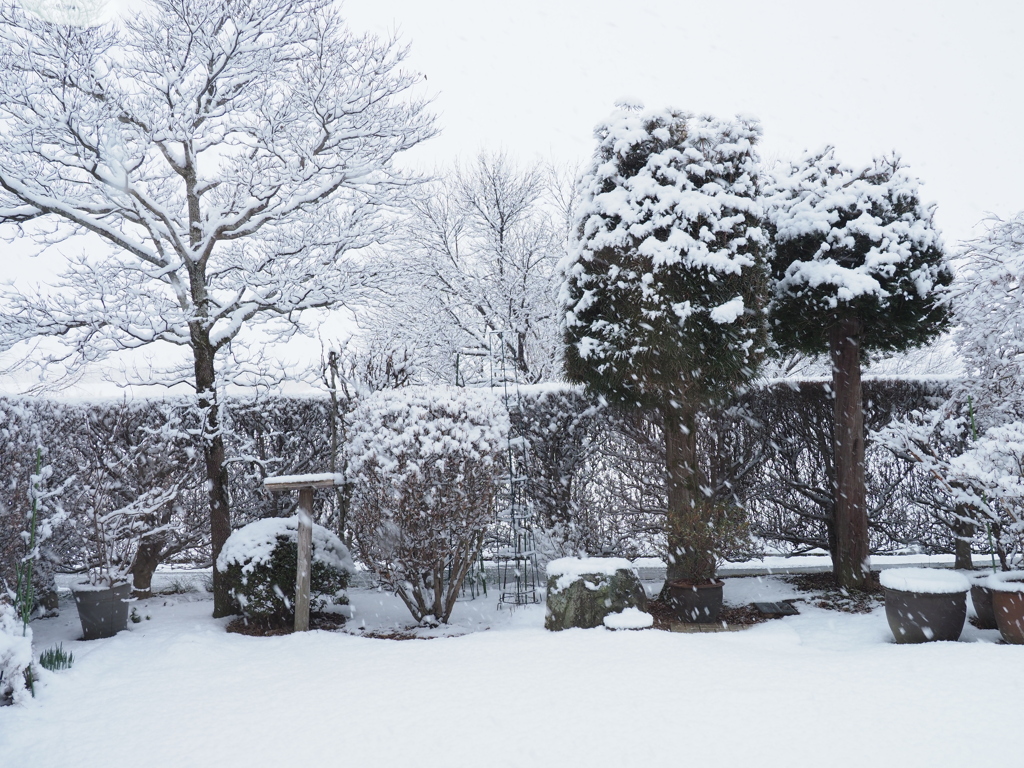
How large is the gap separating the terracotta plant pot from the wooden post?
2.86 meters

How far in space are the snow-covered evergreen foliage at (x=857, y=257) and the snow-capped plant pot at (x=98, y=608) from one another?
19.7ft

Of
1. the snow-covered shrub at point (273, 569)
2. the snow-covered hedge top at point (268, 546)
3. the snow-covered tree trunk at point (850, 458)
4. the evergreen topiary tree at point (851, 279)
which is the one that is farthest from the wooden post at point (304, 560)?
the snow-covered tree trunk at point (850, 458)

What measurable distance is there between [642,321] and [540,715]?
318cm

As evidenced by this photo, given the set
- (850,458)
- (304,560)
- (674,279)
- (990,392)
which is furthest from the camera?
(850,458)

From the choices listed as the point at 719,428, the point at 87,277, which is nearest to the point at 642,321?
the point at 719,428

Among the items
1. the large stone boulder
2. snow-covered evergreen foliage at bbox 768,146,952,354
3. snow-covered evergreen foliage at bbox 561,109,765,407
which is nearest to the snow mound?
the large stone boulder

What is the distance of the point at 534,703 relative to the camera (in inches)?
129

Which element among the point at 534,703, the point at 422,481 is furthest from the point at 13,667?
the point at 534,703

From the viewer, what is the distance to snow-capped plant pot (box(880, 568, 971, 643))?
14.0 feet

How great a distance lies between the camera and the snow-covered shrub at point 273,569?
5.18 meters

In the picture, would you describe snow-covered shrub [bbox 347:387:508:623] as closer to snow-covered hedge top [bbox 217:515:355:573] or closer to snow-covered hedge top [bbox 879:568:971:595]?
snow-covered hedge top [bbox 217:515:355:573]

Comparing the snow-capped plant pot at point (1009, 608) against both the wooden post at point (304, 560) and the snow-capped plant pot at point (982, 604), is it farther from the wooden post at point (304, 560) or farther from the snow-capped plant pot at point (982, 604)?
the wooden post at point (304, 560)

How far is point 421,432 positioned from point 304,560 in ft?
4.42

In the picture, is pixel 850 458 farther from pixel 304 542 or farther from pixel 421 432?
pixel 304 542
